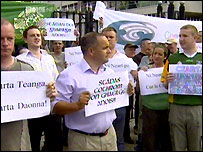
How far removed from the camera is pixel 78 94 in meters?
2.49

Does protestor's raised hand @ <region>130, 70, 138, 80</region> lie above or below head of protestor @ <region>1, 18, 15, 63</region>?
below

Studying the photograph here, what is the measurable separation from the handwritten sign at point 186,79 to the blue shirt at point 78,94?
88 centimetres

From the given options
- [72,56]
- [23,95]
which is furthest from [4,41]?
[72,56]

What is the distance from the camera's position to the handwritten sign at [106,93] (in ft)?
8.21

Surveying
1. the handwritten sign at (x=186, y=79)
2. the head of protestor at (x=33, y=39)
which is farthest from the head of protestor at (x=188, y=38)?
the head of protestor at (x=33, y=39)

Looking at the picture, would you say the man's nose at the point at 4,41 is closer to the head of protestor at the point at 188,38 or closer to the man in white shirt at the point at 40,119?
the man in white shirt at the point at 40,119

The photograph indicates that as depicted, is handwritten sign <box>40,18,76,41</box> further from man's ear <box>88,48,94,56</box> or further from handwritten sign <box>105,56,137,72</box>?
man's ear <box>88,48,94,56</box>

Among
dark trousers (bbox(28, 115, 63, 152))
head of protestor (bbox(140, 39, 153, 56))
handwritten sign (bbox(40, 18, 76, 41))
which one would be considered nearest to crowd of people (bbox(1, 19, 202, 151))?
dark trousers (bbox(28, 115, 63, 152))

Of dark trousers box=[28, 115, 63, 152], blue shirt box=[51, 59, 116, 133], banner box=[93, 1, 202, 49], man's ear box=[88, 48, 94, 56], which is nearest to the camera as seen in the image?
blue shirt box=[51, 59, 116, 133]

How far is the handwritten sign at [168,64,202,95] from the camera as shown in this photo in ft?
Answer: 10.0

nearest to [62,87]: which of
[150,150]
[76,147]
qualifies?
[76,147]

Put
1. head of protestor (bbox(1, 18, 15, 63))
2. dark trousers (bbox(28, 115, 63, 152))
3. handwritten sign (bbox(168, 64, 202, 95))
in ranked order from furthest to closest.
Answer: dark trousers (bbox(28, 115, 63, 152))
handwritten sign (bbox(168, 64, 202, 95))
head of protestor (bbox(1, 18, 15, 63))

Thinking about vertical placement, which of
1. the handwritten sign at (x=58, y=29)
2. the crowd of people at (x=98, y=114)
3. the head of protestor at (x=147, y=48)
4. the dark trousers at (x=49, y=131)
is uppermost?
the handwritten sign at (x=58, y=29)

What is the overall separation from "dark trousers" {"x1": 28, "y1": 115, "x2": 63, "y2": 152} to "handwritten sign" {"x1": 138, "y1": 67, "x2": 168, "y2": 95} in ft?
3.43
